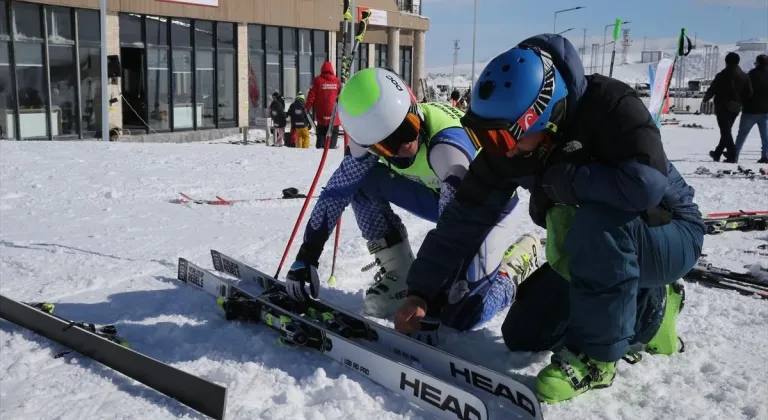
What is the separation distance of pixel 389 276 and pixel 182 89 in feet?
56.4

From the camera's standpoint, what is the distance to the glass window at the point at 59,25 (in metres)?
15.6

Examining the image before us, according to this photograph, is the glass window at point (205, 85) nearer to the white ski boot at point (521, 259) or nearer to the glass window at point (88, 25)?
the glass window at point (88, 25)

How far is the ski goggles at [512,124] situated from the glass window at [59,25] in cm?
1602

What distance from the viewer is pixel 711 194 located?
7496 millimetres

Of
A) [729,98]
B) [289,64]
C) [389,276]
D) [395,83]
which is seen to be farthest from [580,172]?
[289,64]

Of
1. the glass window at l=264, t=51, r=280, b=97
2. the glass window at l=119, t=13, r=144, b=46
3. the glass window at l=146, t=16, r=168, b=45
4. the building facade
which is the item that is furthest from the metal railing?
the glass window at l=119, t=13, r=144, b=46

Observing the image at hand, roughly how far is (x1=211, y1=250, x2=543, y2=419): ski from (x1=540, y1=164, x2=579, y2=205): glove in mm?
641

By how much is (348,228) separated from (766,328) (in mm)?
3202

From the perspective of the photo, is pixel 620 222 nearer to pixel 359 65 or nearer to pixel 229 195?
pixel 229 195

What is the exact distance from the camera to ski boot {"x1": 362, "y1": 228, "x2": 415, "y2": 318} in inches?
135

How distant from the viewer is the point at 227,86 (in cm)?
2103

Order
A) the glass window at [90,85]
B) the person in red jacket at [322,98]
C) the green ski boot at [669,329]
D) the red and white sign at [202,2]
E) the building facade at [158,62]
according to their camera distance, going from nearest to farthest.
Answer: the green ski boot at [669,329] < the person in red jacket at [322,98] < the building facade at [158,62] < the glass window at [90,85] < the red and white sign at [202,2]

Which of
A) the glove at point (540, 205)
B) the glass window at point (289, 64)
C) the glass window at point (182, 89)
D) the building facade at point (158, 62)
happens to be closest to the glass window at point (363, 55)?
the building facade at point (158, 62)

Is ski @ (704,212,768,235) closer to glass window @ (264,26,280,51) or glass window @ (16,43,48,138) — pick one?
glass window @ (16,43,48,138)
